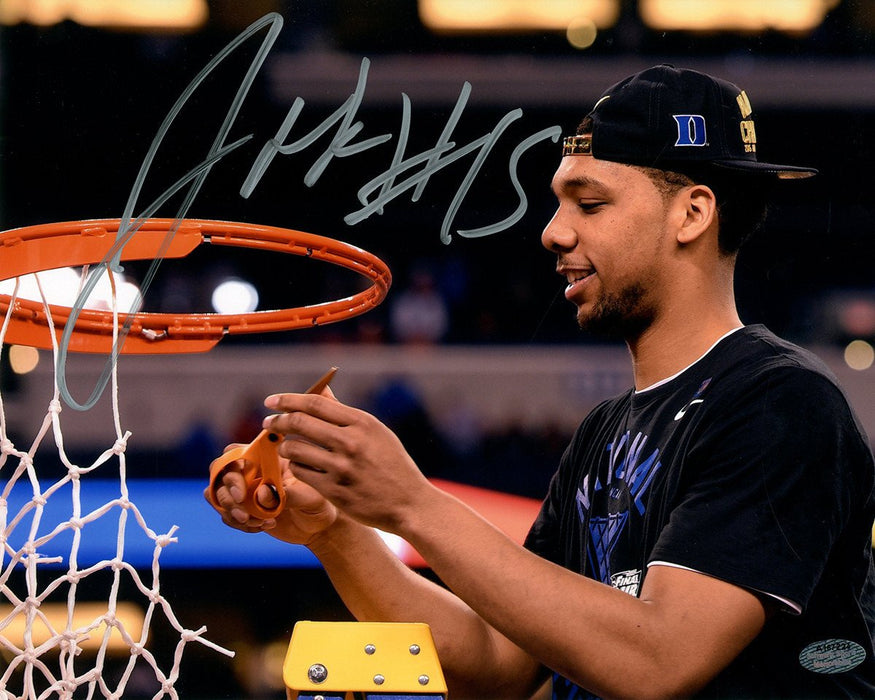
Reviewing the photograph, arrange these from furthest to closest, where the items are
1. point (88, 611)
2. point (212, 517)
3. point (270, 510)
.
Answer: point (88, 611), point (212, 517), point (270, 510)

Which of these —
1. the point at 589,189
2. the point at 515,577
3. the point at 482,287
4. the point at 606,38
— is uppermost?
the point at 606,38

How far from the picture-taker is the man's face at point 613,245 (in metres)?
1.04

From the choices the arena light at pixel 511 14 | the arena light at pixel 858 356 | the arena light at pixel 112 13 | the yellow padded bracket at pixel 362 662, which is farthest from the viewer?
the arena light at pixel 858 356

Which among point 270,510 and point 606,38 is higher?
point 606,38

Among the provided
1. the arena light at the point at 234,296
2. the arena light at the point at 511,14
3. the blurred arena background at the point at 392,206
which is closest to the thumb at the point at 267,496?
the blurred arena background at the point at 392,206

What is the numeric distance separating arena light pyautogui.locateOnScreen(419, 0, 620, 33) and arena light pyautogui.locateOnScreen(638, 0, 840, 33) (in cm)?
9

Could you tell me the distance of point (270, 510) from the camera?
36.3 inches

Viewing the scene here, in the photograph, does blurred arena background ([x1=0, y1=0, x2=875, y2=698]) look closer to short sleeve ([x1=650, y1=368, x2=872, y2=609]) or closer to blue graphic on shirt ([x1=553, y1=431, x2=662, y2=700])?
blue graphic on shirt ([x1=553, y1=431, x2=662, y2=700])

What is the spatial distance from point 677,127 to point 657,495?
0.37 meters

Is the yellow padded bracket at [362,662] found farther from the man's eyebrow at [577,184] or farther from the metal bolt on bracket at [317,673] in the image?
the man's eyebrow at [577,184]

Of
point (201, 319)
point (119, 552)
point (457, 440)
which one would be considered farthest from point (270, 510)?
point (457, 440)

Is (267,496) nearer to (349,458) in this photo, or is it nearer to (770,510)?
(349,458)

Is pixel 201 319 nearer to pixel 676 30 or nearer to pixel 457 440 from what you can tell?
pixel 676 30

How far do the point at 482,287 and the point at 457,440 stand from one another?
377mm
